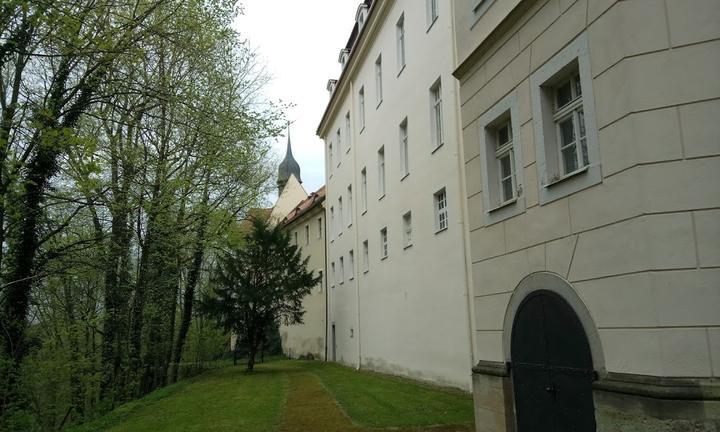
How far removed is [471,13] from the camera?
9102 millimetres

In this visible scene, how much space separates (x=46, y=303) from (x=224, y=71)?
10143 mm

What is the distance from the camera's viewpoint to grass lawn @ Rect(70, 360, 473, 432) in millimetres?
11297

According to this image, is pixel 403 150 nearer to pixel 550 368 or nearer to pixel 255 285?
pixel 255 285

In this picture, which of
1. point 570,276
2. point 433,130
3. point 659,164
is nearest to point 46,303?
point 433,130

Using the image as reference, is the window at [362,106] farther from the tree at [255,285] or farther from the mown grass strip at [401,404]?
the mown grass strip at [401,404]

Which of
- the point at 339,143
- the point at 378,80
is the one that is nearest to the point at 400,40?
the point at 378,80

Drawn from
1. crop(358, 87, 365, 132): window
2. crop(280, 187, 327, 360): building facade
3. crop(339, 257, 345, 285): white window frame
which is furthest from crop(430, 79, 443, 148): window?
crop(280, 187, 327, 360): building facade

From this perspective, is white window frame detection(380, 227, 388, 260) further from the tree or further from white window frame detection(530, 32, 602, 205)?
white window frame detection(530, 32, 602, 205)

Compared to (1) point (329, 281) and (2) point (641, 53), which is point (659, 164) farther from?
(1) point (329, 281)

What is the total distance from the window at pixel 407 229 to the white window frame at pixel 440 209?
2.68m

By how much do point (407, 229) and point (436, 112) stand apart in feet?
14.5

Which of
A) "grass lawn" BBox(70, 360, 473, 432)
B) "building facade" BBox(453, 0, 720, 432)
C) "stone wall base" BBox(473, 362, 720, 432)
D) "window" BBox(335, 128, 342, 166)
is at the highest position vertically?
"window" BBox(335, 128, 342, 166)

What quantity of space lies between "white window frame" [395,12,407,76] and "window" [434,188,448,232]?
5.63 meters

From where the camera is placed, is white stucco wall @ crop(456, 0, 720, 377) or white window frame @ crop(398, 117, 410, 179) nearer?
white stucco wall @ crop(456, 0, 720, 377)
